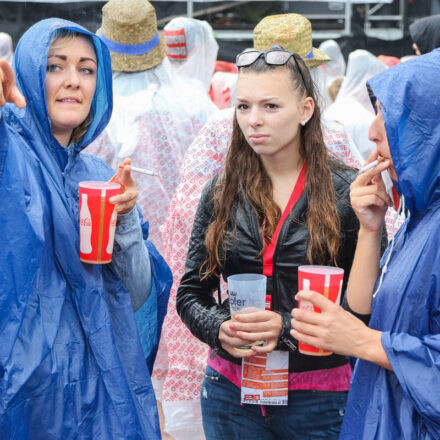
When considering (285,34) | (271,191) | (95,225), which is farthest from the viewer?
(285,34)

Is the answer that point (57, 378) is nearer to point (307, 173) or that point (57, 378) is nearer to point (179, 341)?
point (307, 173)

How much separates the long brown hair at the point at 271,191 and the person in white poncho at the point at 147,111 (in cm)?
212

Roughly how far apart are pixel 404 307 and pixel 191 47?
228 inches

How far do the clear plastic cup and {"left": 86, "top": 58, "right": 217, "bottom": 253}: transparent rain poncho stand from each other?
251 centimetres

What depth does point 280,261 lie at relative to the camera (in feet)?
8.17

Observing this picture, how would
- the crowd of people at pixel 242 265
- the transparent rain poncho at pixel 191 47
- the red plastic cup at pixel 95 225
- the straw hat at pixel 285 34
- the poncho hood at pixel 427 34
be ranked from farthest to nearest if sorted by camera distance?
the transparent rain poncho at pixel 191 47 → the poncho hood at pixel 427 34 → the straw hat at pixel 285 34 → the red plastic cup at pixel 95 225 → the crowd of people at pixel 242 265

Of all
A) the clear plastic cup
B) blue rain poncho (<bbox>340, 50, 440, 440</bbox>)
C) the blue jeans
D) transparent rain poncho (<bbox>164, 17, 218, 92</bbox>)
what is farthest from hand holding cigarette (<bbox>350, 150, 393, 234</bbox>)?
transparent rain poncho (<bbox>164, 17, 218, 92</bbox>)

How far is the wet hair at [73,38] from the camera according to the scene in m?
2.50

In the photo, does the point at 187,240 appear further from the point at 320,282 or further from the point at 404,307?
the point at 404,307

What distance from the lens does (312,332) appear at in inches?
79.7

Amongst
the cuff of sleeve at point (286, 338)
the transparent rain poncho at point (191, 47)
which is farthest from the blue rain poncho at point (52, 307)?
the transparent rain poncho at point (191, 47)

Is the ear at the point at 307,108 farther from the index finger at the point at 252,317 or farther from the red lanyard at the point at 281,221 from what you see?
the index finger at the point at 252,317

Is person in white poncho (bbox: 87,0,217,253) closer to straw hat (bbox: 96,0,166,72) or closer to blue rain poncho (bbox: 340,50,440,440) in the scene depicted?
straw hat (bbox: 96,0,166,72)

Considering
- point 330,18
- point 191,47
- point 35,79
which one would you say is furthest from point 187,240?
point 330,18
